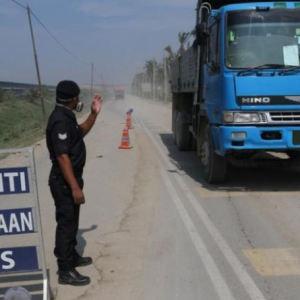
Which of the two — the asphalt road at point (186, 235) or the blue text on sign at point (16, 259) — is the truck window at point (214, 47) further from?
the blue text on sign at point (16, 259)

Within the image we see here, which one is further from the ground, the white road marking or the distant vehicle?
the white road marking

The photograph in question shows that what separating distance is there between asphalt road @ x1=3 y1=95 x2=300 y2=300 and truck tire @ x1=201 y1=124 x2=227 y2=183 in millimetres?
172

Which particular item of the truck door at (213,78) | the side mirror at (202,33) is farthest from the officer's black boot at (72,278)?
the side mirror at (202,33)

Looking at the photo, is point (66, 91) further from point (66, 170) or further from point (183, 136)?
point (183, 136)

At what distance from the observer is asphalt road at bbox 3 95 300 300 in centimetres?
430

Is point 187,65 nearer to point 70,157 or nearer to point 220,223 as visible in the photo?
point 220,223

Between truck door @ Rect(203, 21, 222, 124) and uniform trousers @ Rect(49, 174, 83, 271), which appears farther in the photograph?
truck door @ Rect(203, 21, 222, 124)

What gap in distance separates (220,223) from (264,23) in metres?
3.47

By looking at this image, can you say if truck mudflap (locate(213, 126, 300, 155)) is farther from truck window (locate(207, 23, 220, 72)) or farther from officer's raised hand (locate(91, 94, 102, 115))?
officer's raised hand (locate(91, 94, 102, 115))

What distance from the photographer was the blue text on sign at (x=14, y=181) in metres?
3.61

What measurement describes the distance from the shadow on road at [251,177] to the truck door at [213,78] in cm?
130

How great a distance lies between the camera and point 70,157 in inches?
167

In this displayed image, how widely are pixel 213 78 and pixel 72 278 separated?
193 inches

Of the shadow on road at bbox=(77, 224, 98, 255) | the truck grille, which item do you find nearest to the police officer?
the shadow on road at bbox=(77, 224, 98, 255)
